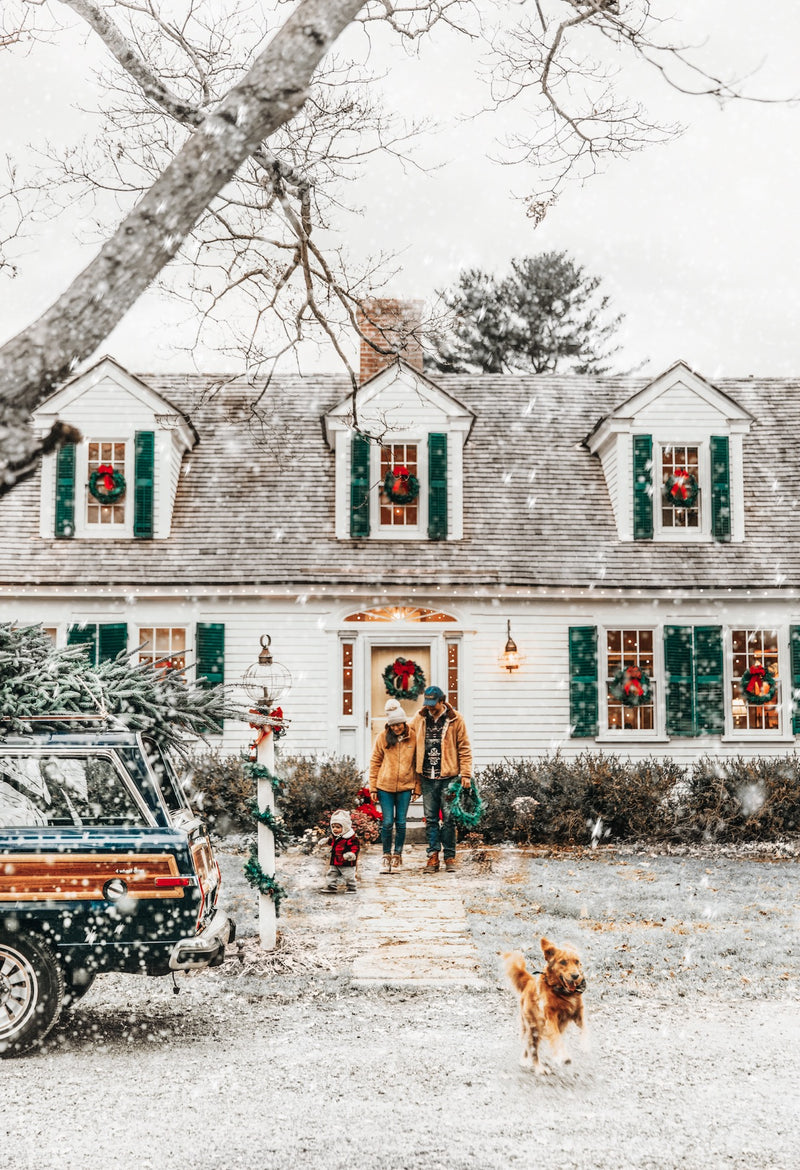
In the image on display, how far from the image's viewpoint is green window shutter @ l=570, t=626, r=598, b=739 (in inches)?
556

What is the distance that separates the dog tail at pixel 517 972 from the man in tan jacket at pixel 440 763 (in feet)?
16.0

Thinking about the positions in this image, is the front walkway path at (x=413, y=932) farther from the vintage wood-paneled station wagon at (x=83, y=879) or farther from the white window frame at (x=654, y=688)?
the white window frame at (x=654, y=688)

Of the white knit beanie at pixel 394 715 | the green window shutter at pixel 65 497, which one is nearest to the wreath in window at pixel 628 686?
the white knit beanie at pixel 394 715

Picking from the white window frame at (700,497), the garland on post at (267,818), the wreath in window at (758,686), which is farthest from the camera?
the white window frame at (700,497)

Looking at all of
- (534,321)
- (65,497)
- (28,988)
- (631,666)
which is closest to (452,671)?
(631,666)

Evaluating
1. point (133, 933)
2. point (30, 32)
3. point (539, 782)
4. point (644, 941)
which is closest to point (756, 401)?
point (539, 782)

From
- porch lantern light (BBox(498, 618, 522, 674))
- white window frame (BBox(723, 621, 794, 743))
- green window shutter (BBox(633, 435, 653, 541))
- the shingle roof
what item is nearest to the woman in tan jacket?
porch lantern light (BBox(498, 618, 522, 674))

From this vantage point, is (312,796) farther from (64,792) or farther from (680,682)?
(64,792)

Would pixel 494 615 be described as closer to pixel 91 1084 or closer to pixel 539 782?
pixel 539 782

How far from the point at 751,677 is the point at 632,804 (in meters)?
3.33

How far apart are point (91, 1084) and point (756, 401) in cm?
1535

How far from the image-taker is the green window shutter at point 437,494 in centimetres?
1461

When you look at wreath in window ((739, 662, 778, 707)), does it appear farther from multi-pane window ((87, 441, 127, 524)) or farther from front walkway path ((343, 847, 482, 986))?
multi-pane window ((87, 441, 127, 524))

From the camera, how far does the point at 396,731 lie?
33.3 feet
